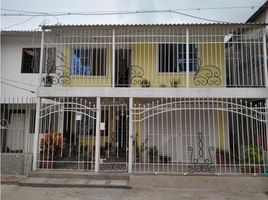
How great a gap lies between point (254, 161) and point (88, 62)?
7644mm

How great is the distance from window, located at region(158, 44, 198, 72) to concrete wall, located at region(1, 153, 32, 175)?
6322 mm

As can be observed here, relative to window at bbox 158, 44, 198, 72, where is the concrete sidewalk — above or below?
below

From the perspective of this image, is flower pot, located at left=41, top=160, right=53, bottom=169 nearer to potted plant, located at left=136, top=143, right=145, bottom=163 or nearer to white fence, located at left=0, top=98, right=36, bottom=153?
potted plant, located at left=136, top=143, right=145, bottom=163

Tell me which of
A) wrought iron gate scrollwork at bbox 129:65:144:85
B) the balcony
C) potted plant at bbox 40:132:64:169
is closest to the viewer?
potted plant at bbox 40:132:64:169

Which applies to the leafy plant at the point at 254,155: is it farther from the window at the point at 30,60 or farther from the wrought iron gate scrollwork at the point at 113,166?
the window at the point at 30,60

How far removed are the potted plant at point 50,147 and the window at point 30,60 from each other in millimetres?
5001

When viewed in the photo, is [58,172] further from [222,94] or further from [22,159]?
[222,94]

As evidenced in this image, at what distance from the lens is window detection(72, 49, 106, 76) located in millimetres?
12483

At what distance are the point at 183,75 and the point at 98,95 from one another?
169 inches

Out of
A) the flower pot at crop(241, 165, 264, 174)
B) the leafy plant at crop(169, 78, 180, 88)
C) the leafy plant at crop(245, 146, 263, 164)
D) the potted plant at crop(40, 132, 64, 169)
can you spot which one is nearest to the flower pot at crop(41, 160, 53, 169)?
the potted plant at crop(40, 132, 64, 169)

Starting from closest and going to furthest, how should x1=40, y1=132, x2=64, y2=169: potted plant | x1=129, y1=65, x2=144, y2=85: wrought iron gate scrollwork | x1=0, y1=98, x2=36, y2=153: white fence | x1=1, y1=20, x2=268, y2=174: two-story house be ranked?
x1=1, y1=20, x2=268, y2=174: two-story house → x1=40, y1=132, x2=64, y2=169: potted plant → x1=129, y1=65, x2=144, y2=85: wrought iron gate scrollwork → x1=0, y1=98, x2=36, y2=153: white fence

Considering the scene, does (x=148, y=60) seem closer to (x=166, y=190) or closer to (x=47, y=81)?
(x=47, y=81)

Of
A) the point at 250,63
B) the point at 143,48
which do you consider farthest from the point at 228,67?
the point at 143,48

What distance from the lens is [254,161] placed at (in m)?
8.67
